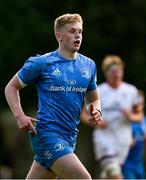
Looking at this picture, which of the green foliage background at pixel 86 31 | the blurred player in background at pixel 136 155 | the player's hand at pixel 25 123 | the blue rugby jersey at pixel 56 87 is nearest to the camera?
the player's hand at pixel 25 123

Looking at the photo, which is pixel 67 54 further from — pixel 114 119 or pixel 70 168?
pixel 114 119

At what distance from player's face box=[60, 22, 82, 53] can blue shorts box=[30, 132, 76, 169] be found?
89 cm

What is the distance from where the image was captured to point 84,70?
9.67m

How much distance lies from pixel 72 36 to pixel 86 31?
13.7 m

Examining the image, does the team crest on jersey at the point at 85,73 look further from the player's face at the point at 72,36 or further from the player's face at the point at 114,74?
the player's face at the point at 114,74

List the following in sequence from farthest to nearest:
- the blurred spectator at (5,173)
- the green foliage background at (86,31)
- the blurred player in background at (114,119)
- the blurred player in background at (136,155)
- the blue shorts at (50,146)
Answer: the green foliage background at (86,31) → the blurred spectator at (5,173) → the blurred player in background at (136,155) → the blurred player in background at (114,119) → the blue shorts at (50,146)

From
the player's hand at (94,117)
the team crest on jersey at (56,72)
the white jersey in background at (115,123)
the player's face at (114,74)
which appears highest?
the team crest on jersey at (56,72)

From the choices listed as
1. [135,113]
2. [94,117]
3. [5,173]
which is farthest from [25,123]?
[5,173]

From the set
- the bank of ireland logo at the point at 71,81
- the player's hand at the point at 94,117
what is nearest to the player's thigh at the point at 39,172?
the player's hand at the point at 94,117

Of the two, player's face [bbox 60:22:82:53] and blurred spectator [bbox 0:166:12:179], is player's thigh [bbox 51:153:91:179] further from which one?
blurred spectator [bbox 0:166:12:179]

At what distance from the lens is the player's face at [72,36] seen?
9562 mm

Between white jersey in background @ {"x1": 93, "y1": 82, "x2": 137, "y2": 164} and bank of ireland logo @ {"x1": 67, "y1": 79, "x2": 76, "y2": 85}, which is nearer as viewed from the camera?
bank of ireland logo @ {"x1": 67, "y1": 79, "x2": 76, "y2": 85}

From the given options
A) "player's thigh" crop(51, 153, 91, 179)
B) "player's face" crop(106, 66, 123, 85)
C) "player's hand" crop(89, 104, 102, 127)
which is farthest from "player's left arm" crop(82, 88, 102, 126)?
"player's face" crop(106, 66, 123, 85)

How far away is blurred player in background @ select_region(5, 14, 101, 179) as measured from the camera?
9.34m
